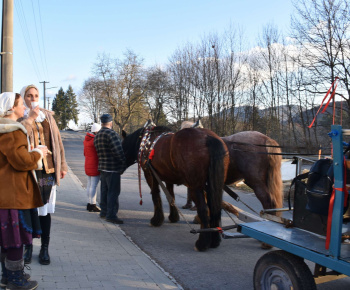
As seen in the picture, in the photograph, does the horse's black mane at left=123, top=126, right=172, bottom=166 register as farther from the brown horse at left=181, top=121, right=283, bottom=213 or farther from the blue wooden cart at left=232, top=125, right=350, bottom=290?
the blue wooden cart at left=232, top=125, right=350, bottom=290

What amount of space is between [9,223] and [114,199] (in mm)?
3489

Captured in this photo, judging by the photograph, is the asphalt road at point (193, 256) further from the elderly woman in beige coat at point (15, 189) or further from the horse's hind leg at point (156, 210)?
the elderly woman in beige coat at point (15, 189)

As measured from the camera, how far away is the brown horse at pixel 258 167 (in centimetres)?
527

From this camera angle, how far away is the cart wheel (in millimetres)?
2682

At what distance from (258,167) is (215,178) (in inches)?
37.2

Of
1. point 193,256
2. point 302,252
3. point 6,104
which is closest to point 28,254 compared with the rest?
point 6,104

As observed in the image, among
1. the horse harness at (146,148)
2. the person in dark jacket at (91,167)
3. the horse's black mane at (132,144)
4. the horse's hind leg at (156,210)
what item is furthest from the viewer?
the person in dark jacket at (91,167)

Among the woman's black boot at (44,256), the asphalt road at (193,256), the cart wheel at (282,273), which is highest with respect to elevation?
the cart wheel at (282,273)

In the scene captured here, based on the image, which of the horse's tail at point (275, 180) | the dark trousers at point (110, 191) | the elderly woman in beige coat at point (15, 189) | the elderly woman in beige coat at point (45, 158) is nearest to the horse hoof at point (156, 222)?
the dark trousers at point (110, 191)

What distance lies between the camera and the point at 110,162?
668 centimetres

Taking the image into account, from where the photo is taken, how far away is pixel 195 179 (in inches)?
197

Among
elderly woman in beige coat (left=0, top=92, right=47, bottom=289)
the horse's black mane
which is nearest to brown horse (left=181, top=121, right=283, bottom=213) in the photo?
the horse's black mane

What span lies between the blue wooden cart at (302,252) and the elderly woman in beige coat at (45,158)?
2244 mm

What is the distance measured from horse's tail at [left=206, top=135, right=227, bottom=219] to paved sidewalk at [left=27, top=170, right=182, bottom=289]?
120 cm
